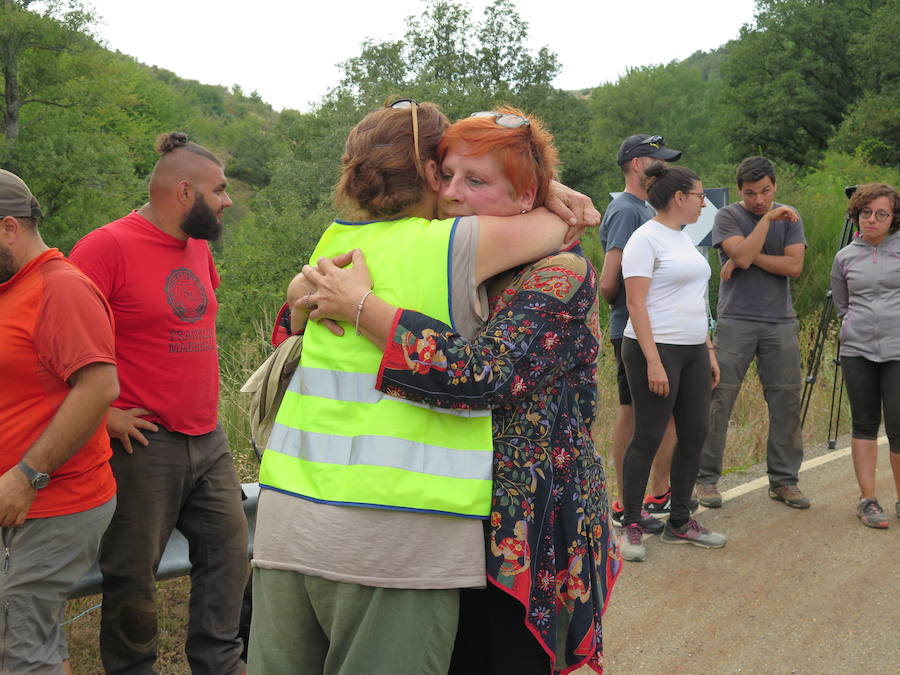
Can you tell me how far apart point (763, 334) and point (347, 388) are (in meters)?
4.34

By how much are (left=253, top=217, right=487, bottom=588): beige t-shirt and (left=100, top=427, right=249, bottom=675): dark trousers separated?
1615mm

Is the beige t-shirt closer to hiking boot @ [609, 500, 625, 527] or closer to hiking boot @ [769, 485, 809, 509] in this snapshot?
hiking boot @ [609, 500, 625, 527]

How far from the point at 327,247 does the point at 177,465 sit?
67.2 inches

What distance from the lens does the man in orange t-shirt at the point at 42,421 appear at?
2.61 meters

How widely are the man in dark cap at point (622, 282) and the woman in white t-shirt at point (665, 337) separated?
334 mm

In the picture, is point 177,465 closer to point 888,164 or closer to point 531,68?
point 888,164

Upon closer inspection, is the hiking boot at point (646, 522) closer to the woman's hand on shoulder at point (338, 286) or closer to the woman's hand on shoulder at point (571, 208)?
the woman's hand on shoulder at point (571, 208)

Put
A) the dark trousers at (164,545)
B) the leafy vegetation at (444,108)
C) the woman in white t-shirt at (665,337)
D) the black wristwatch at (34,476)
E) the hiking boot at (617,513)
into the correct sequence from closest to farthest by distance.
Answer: the black wristwatch at (34,476), the dark trousers at (164,545), the woman in white t-shirt at (665,337), the hiking boot at (617,513), the leafy vegetation at (444,108)

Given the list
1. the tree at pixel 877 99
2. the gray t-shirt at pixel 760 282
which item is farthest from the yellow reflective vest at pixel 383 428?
the tree at pixel 877 99

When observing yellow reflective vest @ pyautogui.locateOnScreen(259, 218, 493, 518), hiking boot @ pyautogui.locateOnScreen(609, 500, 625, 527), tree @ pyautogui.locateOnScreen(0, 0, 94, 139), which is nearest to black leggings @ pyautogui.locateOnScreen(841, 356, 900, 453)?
hiking boot @ pyautogui.locateOnScreen(609, 500, 625, 527)

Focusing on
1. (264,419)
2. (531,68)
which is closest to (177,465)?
(264,419)

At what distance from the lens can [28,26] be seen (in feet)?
99.7

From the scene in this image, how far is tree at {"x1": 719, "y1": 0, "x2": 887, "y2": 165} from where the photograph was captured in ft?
142

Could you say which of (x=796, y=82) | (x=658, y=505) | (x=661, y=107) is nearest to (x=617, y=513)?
(x=658, y=505)
